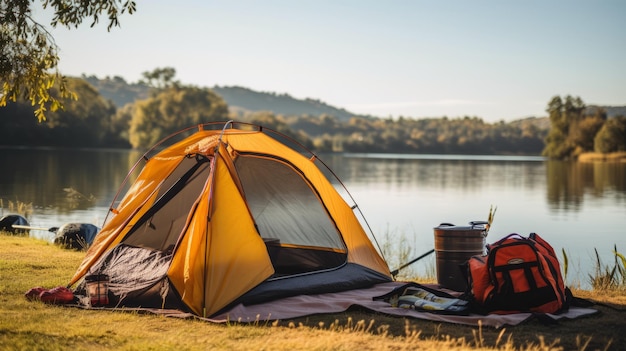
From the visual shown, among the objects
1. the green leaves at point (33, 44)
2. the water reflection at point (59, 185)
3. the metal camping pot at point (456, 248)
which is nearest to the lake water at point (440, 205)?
the water reflection at point (59, 185)

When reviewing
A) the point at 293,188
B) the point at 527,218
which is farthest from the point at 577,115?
the point at 293,188

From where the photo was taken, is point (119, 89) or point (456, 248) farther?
point (119, 89)

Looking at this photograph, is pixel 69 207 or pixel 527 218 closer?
pixel 69 207

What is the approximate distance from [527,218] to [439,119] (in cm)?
9216

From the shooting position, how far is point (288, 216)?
8234mm

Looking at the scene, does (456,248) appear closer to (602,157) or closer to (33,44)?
(33,44)

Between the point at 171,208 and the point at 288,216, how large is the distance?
1321mm

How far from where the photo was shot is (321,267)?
26.0ft

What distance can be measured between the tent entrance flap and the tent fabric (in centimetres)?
1

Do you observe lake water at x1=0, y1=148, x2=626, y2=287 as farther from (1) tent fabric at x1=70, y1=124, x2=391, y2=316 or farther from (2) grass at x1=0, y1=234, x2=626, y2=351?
(2) grass at x1=0, y1=234, x2=626, y2=351

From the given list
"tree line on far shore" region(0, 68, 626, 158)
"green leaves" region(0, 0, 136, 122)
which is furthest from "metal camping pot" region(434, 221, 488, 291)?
"tree line on far shore" region(0, 68, 626, 158)

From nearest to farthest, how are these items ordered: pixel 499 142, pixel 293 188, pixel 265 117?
pixel 293 188 → pixel 265 117 → pixel 499 142

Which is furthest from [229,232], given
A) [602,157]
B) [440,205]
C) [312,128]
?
[312,128]

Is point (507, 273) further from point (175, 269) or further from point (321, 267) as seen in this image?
point (175, 269)
